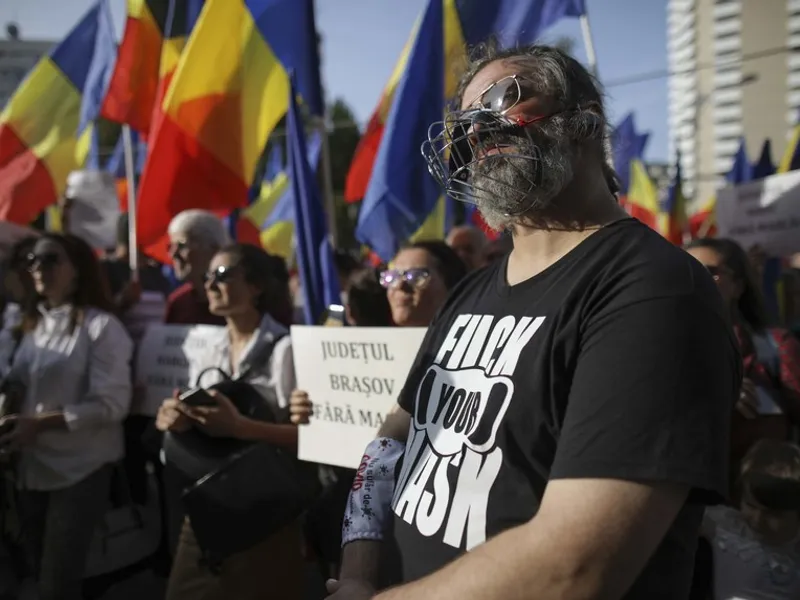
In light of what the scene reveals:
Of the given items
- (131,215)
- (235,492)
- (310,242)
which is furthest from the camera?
(131,215)

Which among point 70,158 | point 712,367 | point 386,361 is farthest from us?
point 70,158

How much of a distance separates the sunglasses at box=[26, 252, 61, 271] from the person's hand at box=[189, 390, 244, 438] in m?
1.28

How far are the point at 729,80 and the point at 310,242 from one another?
80.3 metres

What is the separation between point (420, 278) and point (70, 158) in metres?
4.32

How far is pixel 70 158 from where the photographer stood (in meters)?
5.98

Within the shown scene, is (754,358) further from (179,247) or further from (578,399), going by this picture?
(179,247)

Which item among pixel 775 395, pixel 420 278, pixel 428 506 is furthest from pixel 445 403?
pixel 775 395

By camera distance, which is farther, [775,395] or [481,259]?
[481,259]

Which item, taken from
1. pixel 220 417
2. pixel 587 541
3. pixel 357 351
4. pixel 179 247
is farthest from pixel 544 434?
pixel 179 247

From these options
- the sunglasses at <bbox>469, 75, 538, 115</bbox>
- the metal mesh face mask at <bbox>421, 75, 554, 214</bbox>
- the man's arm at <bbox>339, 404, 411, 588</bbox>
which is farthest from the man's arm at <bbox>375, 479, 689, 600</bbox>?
the sunglasses at <bbox>469, 75, 538, 115</bbox>

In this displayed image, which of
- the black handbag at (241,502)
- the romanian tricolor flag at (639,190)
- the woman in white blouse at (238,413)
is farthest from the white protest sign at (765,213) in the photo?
the romanian tricolor flag at (639,190)

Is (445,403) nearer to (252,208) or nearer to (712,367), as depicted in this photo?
(712,367)

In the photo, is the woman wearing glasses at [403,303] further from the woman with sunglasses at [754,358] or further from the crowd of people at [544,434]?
the woman with sunglasses at [754,358]

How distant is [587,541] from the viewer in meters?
0.87
